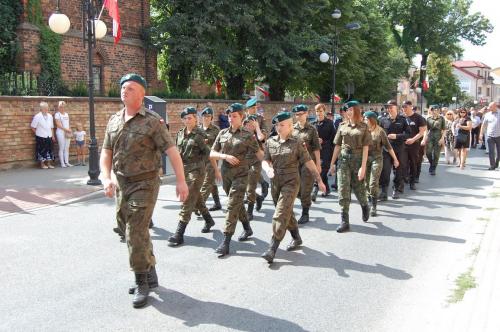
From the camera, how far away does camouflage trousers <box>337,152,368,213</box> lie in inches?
306

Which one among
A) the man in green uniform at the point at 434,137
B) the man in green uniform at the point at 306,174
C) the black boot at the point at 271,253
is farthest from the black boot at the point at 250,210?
the man in green uniform at the point at 434,137

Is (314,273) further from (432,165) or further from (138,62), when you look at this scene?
(138,62)

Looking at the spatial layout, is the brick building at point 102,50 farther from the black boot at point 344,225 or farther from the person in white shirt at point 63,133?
the black boot at point 344,225

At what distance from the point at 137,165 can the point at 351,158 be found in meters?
4.09

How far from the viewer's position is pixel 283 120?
20.8 ft

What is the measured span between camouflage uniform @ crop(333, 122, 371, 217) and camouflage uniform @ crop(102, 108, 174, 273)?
3.69 meters

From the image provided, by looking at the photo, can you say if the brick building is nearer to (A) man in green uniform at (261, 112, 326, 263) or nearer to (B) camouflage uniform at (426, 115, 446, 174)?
(B) camouflage uniform at (426, 115, 446, 174)

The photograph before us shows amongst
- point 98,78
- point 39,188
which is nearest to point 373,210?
point 39,188

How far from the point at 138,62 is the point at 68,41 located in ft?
13.9

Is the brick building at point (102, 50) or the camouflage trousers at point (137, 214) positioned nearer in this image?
the camouflage trousers at point (137, 214)

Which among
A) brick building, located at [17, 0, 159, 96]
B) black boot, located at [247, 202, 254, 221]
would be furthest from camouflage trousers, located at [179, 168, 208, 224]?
brick building, located at [17, 0, 159, 96]

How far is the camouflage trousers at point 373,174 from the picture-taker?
356 inches

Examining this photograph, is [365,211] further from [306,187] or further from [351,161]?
[306,187]

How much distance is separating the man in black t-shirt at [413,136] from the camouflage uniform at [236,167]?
552 centimetres
